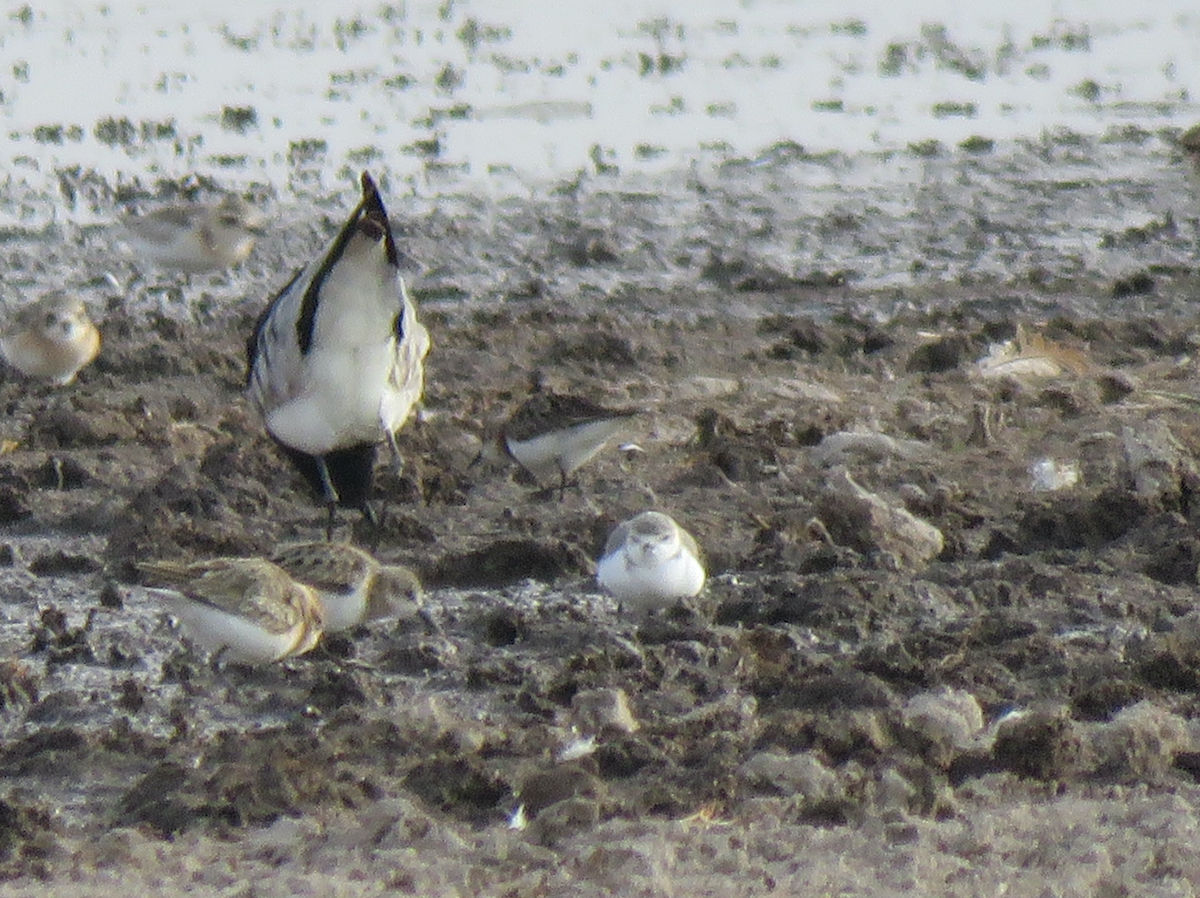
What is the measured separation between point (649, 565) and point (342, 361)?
1.73 metres

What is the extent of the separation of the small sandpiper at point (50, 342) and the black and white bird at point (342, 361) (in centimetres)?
191

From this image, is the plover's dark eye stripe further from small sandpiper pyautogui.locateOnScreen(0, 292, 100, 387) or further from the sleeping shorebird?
small sandpiper pyautogui.locateOnScreen(0, 292, 100, 387)

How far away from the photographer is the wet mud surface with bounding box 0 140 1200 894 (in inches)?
205

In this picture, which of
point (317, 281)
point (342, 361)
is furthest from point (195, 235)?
point (317, 281)

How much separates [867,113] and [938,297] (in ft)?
16.5

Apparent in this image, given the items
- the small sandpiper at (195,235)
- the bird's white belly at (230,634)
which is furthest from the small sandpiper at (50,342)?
the bird's white belly at (230,634)

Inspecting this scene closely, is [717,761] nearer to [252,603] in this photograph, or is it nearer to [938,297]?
[252,603]

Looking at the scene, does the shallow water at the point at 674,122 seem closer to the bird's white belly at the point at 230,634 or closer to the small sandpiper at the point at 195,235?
the small sandpiper at the point at 195,235

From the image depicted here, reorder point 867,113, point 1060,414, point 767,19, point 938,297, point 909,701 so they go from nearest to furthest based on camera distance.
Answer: point 909,701
point 1060,414
point 938,297
point 867,113
point 767,19

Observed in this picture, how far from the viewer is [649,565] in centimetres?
710

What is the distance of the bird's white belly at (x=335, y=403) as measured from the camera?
8352 millimetres

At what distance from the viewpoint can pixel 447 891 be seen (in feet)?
16.0

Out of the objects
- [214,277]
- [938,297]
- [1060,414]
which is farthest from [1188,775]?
[214,277]

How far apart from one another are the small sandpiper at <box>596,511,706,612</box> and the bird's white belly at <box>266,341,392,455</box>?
1216mm
